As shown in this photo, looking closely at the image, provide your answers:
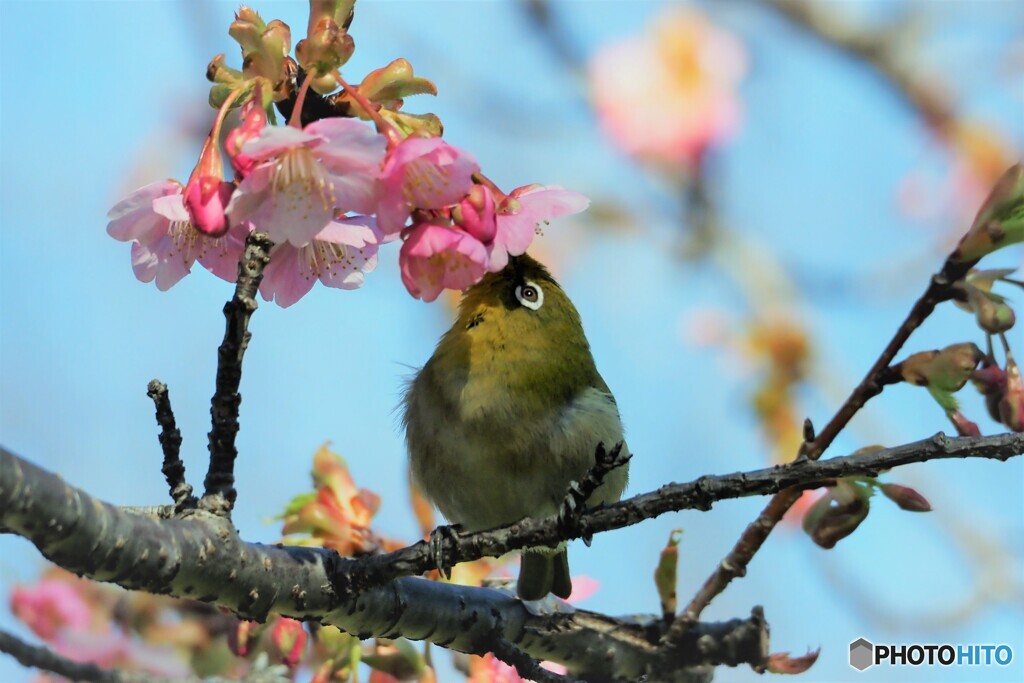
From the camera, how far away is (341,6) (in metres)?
2.14

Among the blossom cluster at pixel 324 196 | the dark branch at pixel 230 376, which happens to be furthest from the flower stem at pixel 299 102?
the dark branch at pixel 230 376

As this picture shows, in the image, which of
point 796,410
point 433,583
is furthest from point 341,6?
point 796,410

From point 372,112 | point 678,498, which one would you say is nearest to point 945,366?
point 678,498

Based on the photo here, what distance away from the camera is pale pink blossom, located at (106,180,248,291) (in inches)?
84.0

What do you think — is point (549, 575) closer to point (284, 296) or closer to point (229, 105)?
point (284, 296)

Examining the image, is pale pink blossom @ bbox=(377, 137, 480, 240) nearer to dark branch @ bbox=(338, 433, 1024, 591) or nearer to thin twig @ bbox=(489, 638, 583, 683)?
dark branch @ bbox=(338, 433, 1024, 591)

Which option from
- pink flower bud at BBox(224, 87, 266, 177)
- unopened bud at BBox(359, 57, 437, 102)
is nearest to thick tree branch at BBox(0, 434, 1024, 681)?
pink flower bud at BBox(224, 87, 266, 177)

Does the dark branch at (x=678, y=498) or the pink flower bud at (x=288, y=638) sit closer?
the dark branch at (x=678, y=498)

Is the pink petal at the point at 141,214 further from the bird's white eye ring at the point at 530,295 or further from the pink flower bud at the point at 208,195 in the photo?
the bird's white eye ring at the point at 530,295

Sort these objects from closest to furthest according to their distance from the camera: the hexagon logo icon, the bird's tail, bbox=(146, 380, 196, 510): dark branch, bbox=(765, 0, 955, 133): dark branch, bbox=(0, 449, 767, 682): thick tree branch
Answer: bbox=(0, 449, 767, 682): thick tree branch → bbox=(146, 380, 196, 510): dark branch → the bird's tail → the hexagon logo icon → bbox=(765, 0, 955, 133): dark branch

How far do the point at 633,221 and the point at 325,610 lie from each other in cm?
508

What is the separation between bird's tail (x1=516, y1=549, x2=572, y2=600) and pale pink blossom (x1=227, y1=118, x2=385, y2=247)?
1.60 m

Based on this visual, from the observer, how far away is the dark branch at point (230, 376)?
205 centimetres

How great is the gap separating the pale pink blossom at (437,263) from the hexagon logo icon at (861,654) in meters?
2.97
